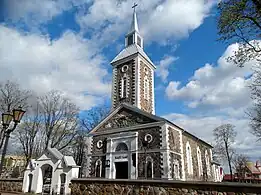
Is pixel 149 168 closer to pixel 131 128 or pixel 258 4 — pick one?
pixel 131 128

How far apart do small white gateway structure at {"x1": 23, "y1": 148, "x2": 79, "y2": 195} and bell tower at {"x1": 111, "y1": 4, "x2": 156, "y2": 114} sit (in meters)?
9.77

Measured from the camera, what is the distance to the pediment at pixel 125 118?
20.4m

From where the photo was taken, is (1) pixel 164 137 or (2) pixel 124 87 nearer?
(1) pixel 164 137

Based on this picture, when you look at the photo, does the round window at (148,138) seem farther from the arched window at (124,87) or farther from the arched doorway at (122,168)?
the arched window at (124,87)

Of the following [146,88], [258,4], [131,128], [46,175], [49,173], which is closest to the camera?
[258,4]

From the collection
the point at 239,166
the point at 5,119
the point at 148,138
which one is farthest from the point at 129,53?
the point at 239,166

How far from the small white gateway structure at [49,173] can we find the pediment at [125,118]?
571 centimetres

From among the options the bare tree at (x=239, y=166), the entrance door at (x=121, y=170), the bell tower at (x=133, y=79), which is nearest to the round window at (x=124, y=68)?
the bell tower at (x=133, y=79)

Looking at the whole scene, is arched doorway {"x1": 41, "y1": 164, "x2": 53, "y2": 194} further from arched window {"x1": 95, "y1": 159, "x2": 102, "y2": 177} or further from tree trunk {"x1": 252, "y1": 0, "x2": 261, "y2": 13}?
tree trunk {"x1": 252, "y1": 0, "x2": 261, "y2": 13}

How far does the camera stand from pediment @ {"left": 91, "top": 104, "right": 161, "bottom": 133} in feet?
67.0

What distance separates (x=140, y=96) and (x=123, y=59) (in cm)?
587

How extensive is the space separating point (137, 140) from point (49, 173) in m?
8.89

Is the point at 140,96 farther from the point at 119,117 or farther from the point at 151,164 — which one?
the point at 151,164

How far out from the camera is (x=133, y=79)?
25984 millimetres
